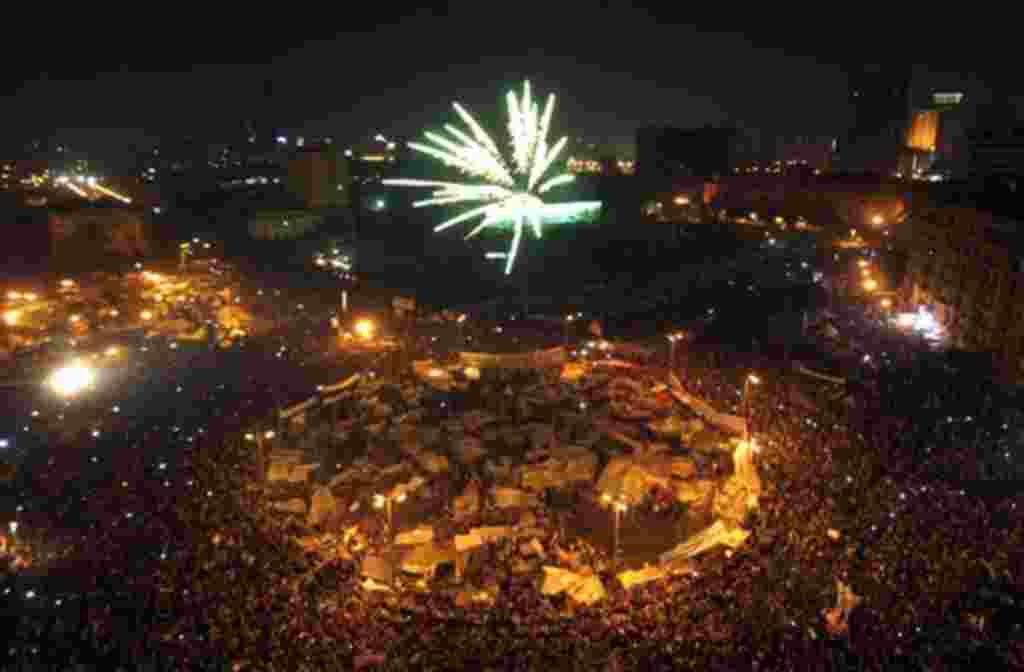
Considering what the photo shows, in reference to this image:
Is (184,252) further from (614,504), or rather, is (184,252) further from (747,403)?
(614,504)

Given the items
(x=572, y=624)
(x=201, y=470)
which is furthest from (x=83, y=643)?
(x=572, y=624)

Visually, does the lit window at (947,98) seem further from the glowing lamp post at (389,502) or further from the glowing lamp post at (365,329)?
the glowing lamp post at (389,502)

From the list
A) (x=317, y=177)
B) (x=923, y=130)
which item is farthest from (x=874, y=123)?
(x=317, y=177)

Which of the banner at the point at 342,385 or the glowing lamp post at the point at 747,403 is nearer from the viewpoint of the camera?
the glowing lamp post at the point at 747,403

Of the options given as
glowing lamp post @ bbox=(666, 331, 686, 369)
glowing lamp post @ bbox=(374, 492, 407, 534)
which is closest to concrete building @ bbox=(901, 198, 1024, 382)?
glowing lamp post @ bbox=(666, 331, 686, 369)

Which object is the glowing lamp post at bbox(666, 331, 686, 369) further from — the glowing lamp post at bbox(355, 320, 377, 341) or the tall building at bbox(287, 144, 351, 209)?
the tall building at bbox(287, 144, 351, 209)

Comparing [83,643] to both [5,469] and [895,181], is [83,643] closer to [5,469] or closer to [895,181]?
[5,469]

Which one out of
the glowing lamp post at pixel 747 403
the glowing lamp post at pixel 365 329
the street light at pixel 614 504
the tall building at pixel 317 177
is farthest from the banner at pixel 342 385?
the tall building at pixel 317 177
